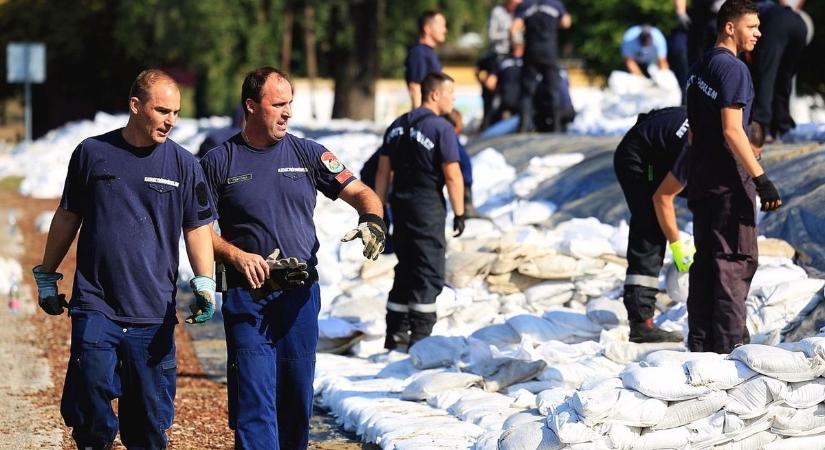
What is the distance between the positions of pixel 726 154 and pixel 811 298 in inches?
55.5

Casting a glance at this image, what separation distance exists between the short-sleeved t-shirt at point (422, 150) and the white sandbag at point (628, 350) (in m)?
1.60

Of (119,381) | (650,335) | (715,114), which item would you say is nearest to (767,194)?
(715,114)

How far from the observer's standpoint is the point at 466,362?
763cm

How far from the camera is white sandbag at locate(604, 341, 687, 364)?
7.49 meters

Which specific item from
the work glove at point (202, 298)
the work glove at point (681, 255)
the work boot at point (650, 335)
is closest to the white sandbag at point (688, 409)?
the work glove at point (202, 298)

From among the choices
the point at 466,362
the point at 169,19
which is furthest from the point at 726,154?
the point at 169,19

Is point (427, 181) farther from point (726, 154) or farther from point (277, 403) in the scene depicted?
point (277, 403)

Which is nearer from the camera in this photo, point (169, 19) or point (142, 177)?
point (142, 177)

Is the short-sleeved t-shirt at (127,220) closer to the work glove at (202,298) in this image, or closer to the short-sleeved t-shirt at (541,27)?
the work glove at (202,298)

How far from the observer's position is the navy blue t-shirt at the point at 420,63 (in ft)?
39.3

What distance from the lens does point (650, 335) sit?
7.85m

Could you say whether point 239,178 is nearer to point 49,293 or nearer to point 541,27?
point 49,293

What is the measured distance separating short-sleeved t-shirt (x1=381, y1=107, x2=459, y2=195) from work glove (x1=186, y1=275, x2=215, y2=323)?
349cm

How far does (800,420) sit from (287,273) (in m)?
2.10
